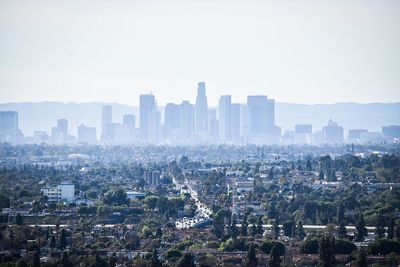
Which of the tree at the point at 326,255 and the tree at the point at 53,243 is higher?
the tree at the point at 326,255

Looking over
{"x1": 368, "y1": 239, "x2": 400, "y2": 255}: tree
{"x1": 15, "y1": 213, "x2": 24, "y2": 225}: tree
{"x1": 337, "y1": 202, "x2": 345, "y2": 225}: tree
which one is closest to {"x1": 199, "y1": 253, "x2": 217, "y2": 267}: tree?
{"x1": 368, "y1": 239, "x2": 400, "y2": 255}: tree

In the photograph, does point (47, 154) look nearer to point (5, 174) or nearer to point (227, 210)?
point (5, 174)

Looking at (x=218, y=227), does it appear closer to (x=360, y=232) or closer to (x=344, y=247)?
(x=360, y=232)

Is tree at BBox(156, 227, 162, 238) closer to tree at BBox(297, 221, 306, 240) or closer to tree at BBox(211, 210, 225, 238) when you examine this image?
tree at BBox(211, 210, 225, 238)

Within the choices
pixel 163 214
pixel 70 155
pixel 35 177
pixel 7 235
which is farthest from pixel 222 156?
pixel 7 235

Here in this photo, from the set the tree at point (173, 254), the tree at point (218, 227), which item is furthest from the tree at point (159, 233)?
the tree at point (173, 254)

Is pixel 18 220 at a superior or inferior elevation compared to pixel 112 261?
superior

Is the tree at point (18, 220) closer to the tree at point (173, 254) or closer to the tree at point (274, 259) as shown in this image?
the tree at point (173, 254)

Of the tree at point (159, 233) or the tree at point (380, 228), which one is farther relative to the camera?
the tree at point (159, 233)

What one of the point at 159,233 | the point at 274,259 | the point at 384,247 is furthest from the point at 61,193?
the point at 274,259
